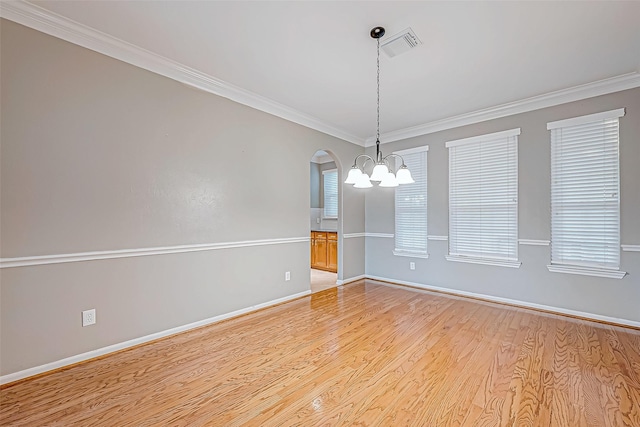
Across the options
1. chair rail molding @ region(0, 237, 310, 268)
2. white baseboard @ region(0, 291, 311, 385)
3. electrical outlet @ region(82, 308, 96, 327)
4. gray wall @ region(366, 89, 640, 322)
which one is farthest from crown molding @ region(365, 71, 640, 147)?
electrical outlet @ region(82, 308, 96, 327)

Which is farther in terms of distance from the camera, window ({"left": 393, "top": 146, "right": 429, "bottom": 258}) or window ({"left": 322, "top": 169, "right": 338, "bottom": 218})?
window ({"left": 322, "top": 169, "right": 338, "bottom": 218})

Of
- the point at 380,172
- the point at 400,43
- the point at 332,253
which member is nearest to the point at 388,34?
the point at 400,43

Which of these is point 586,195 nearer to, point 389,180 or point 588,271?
point 588,271

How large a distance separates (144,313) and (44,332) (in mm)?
688

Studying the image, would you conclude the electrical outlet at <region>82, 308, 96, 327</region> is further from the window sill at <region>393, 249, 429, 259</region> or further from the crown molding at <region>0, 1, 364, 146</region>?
the window sill at <region>393, 249, 429, 259</region>

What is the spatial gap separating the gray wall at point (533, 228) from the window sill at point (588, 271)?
50mm

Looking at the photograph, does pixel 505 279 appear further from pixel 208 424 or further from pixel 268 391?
pixel 208 424

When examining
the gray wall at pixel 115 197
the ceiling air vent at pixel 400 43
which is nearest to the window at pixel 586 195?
the ceiling air vent at pixel 400 43

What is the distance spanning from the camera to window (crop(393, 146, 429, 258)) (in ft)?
15.7

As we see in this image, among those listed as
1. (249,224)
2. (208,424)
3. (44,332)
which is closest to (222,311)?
(249,224)

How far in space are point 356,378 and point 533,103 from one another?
3963mm

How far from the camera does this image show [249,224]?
362 cm

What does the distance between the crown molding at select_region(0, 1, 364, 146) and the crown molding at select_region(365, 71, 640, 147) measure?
7.48ft

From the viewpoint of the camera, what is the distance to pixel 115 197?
2543 millimetres
